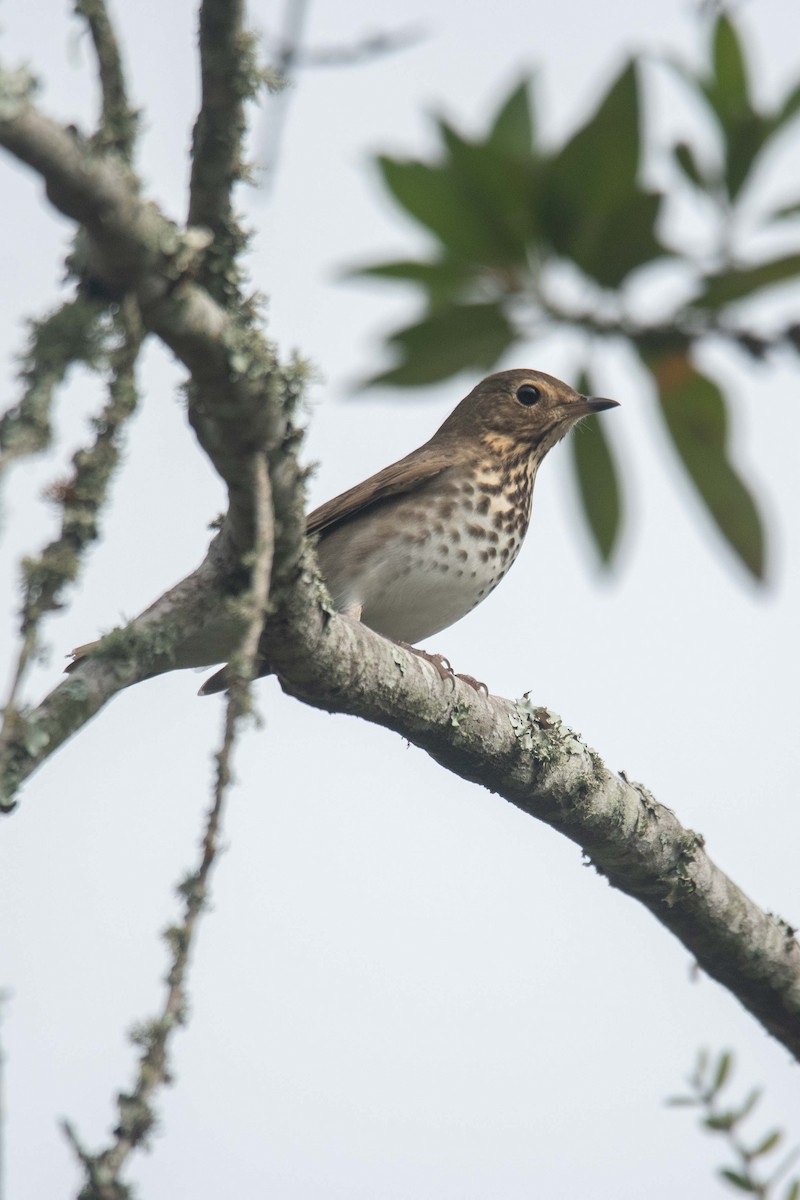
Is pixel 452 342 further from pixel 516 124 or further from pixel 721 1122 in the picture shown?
pixel 721 1122

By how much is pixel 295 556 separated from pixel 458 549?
8.64 ft

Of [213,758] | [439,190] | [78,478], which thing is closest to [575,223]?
[439,190]

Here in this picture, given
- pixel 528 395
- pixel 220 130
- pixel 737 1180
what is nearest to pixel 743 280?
pixel 220 130

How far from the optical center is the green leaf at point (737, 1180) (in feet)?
8.25

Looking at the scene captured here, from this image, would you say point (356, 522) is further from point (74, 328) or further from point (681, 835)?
point (74, 328)

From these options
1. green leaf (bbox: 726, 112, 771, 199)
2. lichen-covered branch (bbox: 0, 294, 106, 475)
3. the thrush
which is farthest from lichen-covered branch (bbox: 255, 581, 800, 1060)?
green leaf (bbox: 726, 112, 771, 199)

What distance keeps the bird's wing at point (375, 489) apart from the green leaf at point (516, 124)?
4624mm

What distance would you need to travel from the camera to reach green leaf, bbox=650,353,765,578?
1.29m

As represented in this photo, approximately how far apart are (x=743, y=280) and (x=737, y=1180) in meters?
1.89

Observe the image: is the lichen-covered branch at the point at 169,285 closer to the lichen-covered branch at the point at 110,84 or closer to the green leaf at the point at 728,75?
the lichen-covered branch at the point at 110,84

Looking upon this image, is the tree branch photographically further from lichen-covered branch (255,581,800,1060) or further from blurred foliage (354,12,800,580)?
blurred foliage (354,12,800,580)

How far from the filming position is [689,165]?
4.13 ft

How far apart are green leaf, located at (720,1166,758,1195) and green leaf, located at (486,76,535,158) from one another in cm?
199

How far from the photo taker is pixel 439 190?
1310 mm
